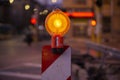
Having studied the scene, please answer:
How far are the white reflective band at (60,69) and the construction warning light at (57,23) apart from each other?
0.96 feet

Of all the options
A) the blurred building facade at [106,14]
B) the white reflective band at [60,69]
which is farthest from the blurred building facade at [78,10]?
the white reflective band at [60,69]

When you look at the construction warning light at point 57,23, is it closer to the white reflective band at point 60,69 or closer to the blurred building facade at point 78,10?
the white reflective band at point 60,69

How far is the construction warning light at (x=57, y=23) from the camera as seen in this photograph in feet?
18.3

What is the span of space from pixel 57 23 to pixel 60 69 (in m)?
0.61

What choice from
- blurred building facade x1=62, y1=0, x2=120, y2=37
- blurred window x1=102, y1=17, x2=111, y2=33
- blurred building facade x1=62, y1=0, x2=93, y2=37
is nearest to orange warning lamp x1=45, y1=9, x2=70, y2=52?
blurred building facade x1=62, y1=0, x2=120, y2=37

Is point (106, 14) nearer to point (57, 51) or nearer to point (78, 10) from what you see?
point (78, 10)

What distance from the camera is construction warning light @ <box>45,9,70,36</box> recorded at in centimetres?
558

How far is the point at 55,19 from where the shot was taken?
558cm

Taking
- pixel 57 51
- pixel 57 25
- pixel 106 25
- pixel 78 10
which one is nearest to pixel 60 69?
pixel 57 51

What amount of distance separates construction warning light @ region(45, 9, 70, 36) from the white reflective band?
0.96 feet

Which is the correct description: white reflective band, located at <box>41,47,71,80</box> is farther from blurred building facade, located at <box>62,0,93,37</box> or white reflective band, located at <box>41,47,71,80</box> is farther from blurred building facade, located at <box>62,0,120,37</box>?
blurred building facade, located at <box>62,0,93,37</box>

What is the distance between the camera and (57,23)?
18.3ft

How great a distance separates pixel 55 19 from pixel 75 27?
6593cm

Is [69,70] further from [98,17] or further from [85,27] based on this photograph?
[85,27]
